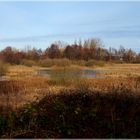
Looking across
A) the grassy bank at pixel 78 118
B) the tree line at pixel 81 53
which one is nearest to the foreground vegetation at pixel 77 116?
the grassy bank at pixel 78 118

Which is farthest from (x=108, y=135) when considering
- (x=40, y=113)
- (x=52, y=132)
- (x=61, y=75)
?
(x=61, y=75)

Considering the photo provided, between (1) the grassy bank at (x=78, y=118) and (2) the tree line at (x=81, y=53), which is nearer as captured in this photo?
Result: (1) the grassy bank at (x=78, y=118)

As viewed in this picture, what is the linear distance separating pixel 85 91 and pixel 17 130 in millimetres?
1977

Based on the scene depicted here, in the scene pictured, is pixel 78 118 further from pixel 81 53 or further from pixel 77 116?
pixel 81 53

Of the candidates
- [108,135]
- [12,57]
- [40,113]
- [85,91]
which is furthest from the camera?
[12,57]

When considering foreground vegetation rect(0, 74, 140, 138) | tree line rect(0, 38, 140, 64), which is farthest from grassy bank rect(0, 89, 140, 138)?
tree line rect(0, 38, 140, 64)

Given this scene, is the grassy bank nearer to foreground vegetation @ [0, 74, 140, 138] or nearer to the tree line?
foreground vegetation @ [0, 74, 140, 138]

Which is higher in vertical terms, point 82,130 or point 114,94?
point 114,94

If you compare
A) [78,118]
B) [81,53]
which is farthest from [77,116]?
[81,53]

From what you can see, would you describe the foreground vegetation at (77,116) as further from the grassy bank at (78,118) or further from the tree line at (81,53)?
the tree line at (81,53)

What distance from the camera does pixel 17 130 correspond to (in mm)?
6707

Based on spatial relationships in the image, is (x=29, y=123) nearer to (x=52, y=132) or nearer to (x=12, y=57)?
(x=52, y=132)

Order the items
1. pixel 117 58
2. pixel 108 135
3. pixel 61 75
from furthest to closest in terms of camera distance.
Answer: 1. pixel 117 58
2. pixel 61 75
3. pixel 108 135

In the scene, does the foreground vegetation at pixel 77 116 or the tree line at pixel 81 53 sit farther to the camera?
the tree line at pixel 81 53
